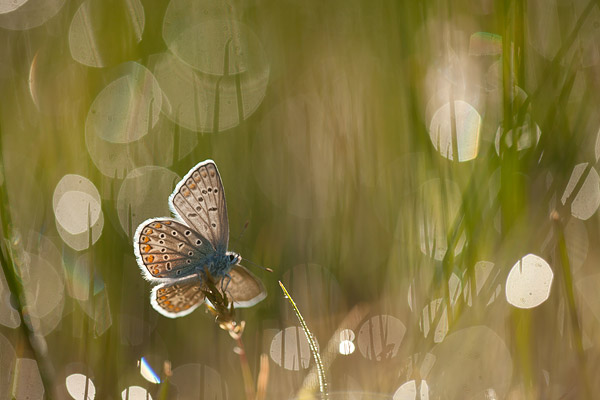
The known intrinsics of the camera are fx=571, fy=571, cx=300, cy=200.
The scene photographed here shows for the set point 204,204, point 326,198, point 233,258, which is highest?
point 204,204

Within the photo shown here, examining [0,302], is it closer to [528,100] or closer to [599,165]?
[528,100]

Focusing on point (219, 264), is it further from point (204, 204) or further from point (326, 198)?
point (326, 198)

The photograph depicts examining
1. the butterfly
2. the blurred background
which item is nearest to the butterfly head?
the butterfly

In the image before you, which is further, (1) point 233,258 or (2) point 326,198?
(2) point 326,198

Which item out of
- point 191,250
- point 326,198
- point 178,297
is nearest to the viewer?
point 178,297

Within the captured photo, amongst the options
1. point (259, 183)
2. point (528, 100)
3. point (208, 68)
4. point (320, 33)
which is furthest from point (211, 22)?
point (528, 100)

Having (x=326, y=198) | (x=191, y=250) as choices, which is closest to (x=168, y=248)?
(x=191, y=250)

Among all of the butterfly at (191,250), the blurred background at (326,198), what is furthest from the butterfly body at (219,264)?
the blurred background at (326,198)
